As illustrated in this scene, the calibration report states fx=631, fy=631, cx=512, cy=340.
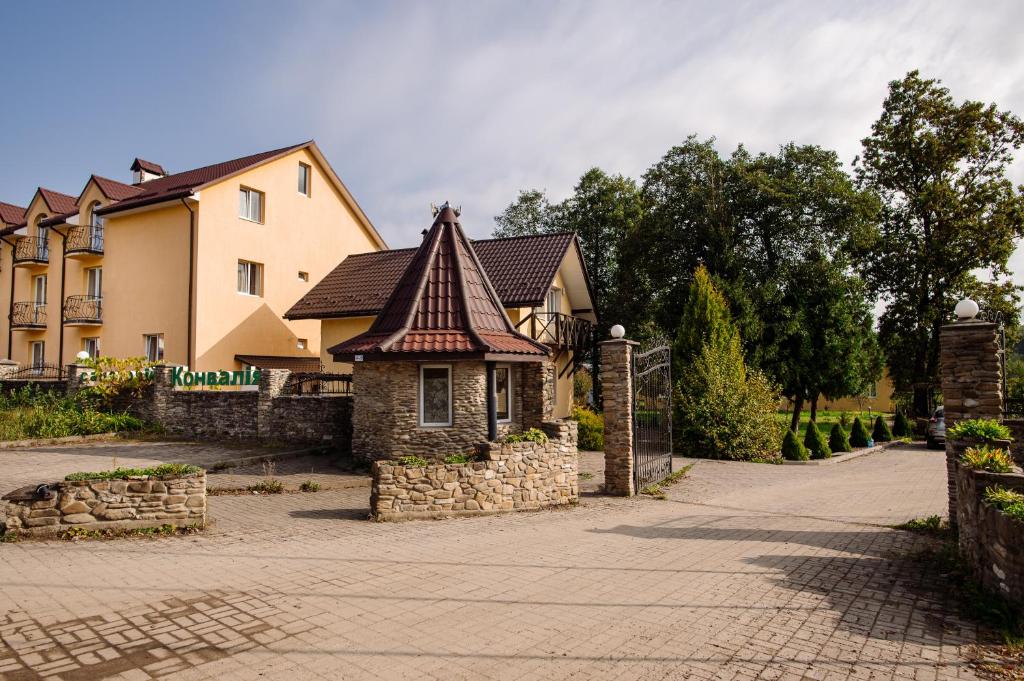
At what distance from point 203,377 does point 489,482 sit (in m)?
13.0

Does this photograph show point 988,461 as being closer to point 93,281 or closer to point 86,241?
point 86,241

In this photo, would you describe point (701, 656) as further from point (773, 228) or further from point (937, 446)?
point (773, 228)

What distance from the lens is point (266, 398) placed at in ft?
58.2

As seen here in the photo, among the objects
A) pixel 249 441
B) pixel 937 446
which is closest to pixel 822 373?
pixel 937 446

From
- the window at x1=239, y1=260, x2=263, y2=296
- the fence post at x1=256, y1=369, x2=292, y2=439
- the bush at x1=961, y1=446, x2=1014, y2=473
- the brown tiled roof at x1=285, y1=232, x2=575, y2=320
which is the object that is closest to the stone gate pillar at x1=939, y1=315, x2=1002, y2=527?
the bush at x1=961, y1=446, x2=1014, y2=473

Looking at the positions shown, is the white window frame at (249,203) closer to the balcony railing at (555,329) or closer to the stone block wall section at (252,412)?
the stone block wall section at (252,412)

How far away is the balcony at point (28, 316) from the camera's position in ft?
92.6

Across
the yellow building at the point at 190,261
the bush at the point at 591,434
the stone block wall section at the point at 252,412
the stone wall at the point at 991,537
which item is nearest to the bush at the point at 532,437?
the stone wall at the point at 991,537

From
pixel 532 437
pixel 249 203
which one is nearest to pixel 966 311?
pixel 532 437

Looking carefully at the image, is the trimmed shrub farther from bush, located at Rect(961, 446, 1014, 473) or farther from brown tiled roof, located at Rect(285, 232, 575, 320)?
bush, located at Rect(961, 446, 1014, 473)

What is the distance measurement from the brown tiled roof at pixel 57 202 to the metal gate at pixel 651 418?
89.8ft

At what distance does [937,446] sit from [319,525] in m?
23.5

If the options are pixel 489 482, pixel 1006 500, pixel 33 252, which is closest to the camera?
pixel 1006 500

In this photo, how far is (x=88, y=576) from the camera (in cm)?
655
